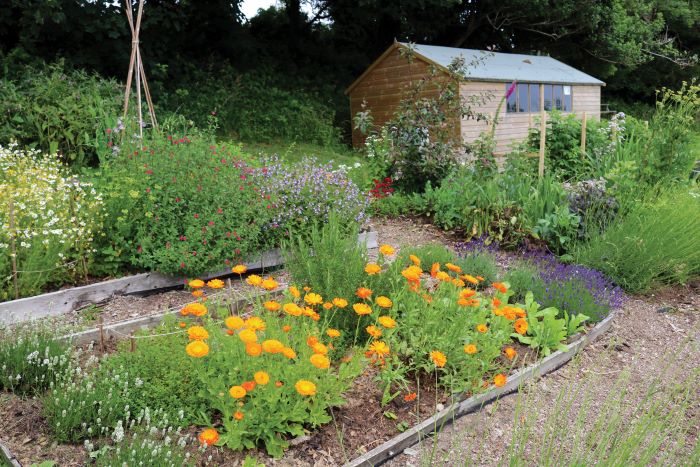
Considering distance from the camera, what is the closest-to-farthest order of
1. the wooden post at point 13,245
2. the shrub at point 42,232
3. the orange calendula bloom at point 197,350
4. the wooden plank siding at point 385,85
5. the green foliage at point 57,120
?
1. the orange calendula bloom at point 197,350
2. the wooden post at point 13,245
3. the shrub at point 42,232
4. the green foliage at point 57,120
5. the wooden plank siding at point 385,85

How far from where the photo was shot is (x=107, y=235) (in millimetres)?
4547

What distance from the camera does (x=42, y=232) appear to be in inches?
156

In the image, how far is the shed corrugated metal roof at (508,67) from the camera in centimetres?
1441

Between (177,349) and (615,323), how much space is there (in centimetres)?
345

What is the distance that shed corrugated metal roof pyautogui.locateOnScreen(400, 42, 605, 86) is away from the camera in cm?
1441

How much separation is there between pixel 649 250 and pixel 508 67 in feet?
39.4

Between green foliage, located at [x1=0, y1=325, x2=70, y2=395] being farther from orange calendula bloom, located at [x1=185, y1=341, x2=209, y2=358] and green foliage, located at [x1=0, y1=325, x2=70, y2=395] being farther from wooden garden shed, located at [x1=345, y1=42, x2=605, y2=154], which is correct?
wooden garden shed, located at [x1=345, y1=42, x2=605, y2=154]

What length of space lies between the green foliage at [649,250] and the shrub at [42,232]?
4412 mm

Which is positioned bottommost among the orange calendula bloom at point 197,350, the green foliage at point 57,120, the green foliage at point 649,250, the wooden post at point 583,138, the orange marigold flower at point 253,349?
the green foliage at point 649,250

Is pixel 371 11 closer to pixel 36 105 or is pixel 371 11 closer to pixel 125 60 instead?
pixel 125 60

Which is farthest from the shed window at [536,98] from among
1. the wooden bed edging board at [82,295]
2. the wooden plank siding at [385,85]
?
the wooden bed edging board at [82,295]

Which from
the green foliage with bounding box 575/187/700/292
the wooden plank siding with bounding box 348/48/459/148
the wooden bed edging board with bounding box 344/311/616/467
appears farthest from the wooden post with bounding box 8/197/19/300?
the wooden plank siding with bounding box 348/48/459/148

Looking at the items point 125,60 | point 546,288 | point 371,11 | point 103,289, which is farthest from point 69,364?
point 371,11

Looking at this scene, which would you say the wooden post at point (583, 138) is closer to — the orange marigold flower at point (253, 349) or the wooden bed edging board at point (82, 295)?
the wooden bed edging board at point (82, 295)
